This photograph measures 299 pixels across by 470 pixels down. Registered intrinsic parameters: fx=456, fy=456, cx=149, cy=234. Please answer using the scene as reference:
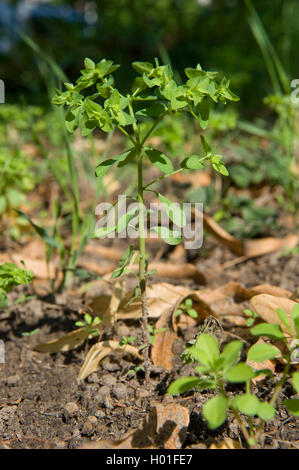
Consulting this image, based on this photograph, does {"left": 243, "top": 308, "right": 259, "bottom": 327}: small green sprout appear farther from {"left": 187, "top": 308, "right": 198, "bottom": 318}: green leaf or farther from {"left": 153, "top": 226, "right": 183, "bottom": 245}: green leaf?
{"left": 153, "top": 226, "right": 183, "bottom": 245}: green leaf

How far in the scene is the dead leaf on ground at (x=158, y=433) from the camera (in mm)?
1002

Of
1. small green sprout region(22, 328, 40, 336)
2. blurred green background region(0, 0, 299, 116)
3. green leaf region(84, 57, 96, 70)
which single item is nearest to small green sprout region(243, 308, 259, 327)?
small green sprout region(22, 328, 40, 336)

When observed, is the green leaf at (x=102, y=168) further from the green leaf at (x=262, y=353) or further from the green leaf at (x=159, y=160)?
the green leaf at (x=262, y=353)

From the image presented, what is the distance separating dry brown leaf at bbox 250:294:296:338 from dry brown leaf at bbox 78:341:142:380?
0.37m

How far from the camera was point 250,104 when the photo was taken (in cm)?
404

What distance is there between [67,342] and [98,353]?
0.44 feet

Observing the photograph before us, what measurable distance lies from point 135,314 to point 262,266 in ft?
2.16

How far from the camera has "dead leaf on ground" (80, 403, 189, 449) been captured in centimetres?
100

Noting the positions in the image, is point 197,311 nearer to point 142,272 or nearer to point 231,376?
point 142,272

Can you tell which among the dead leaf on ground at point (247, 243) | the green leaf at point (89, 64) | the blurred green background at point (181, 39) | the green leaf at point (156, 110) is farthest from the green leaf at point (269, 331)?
the blurred green background at point (181, 39)

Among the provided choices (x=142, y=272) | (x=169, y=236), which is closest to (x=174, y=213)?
(x=169, y=236)

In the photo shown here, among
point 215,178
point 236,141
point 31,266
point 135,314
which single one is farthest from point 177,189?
point 135,314

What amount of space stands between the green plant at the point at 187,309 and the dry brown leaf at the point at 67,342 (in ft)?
0.96

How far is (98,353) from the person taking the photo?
4.30 feet
